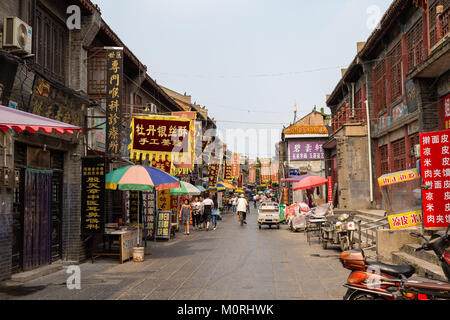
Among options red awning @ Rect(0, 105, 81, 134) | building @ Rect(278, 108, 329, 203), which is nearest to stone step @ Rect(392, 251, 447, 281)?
red awning @ Rect(0, 105, 81, 134)

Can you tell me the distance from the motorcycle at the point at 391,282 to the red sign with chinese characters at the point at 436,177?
3987mm

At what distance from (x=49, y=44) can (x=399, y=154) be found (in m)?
14.0

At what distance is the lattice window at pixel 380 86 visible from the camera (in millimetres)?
20391

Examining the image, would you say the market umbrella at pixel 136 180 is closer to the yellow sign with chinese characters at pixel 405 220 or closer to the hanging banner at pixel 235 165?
the yellow sign with chinese characters at pixel 405 220

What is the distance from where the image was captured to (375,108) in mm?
21781

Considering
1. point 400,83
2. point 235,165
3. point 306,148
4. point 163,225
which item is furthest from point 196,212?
point 235,165

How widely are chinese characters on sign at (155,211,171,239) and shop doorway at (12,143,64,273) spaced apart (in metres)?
6.86

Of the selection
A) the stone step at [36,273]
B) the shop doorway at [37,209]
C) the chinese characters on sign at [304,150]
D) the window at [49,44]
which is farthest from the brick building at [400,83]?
the chinese characters on sign at [304,150]

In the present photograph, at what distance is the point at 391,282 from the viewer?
5.57 metres

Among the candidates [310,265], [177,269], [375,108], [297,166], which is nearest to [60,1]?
[177,269]

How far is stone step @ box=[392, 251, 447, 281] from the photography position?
7.72m

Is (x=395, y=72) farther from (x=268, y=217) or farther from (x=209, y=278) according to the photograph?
(x=209, y=278)

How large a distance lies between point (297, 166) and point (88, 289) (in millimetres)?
36099

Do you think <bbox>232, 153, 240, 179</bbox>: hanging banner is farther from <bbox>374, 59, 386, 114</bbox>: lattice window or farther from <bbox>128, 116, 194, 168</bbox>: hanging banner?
<bbox>128, 116, 194, 168</bbox>: hanging banner
